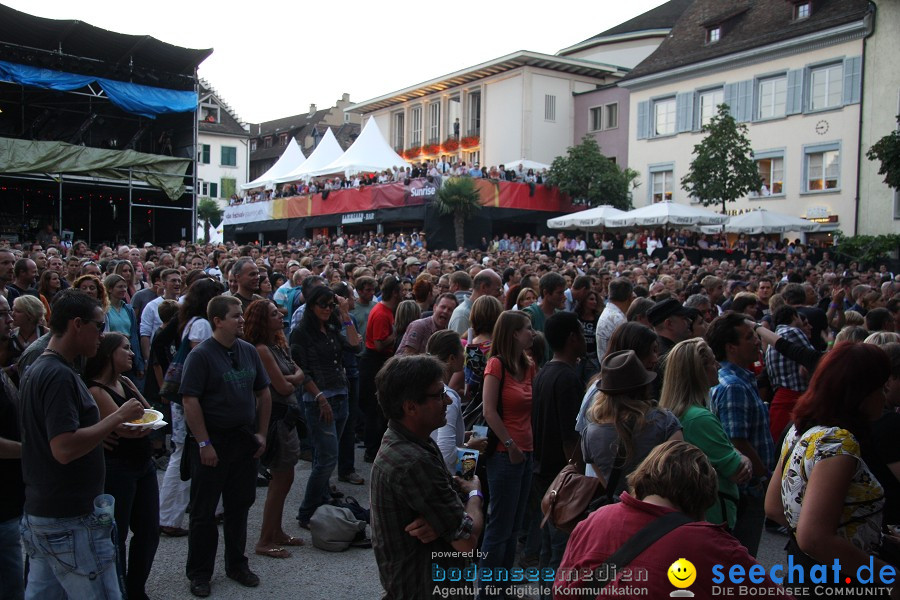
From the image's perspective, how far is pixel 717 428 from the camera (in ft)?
11.3

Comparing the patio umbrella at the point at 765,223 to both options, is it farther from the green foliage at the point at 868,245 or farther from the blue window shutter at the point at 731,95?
the blue window shutter at the point at 731,95

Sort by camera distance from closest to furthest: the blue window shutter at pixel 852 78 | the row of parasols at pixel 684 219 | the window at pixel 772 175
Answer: the row of parasols at pixel 684 219, the blue window shutter at pixel 852 78, the window at pixel 772 175

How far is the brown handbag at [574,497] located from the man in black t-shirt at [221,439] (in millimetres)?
2192

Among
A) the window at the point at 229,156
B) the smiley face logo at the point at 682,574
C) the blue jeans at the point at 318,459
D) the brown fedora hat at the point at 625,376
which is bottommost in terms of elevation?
the blue jeans at the point at 318,459

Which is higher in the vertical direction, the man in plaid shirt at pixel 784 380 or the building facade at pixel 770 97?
the building facade at pixel 770 97

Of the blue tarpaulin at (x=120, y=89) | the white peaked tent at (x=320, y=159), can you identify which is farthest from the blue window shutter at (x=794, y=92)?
the blue tarpaulin at (x=120, y=89)

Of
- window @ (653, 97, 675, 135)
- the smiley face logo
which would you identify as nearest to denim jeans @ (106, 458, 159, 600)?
the smiley face logo

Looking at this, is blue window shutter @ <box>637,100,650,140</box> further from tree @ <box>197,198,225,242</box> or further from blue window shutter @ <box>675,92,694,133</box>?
tree @ <box>197,198,225,242</box>

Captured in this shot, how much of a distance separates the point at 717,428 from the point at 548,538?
4.44 feet

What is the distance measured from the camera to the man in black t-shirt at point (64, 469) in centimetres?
313

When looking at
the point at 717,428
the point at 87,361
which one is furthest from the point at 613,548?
the point at 87,361

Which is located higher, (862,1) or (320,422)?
(862,1)

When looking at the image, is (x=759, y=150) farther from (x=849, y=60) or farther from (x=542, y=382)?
(x=542, y=382)

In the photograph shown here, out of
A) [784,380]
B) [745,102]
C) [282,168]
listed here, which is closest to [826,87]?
[745,102]
